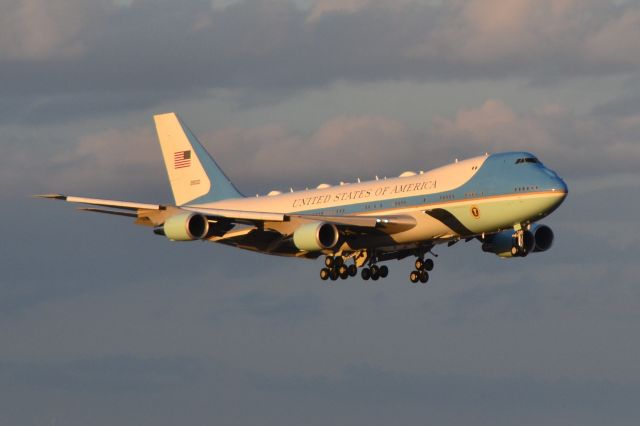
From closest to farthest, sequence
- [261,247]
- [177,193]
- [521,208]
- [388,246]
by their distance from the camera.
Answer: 1. [521,208]
2. [388,246]
3. [261,247]
4. [177,193]

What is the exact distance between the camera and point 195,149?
109 metres

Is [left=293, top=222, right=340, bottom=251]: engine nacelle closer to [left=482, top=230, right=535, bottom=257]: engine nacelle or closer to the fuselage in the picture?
the fuselage

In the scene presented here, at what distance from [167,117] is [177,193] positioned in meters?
6.00

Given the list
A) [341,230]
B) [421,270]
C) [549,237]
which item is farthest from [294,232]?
[549,237]

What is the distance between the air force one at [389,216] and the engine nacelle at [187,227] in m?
0.06

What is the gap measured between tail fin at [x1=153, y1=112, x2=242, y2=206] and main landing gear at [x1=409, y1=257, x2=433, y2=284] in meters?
15.6

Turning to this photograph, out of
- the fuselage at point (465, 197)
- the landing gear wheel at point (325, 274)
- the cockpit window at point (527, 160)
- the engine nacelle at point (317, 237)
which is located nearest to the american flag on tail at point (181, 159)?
the fuselage at point (465, 197)

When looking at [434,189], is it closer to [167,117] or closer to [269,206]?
[269,206]

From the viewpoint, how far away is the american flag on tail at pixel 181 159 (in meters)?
108

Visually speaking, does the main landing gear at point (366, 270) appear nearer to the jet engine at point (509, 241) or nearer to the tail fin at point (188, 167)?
the jet engine at point (509, 241)

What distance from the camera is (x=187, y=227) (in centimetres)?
9019

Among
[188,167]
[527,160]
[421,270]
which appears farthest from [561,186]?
[188,167]

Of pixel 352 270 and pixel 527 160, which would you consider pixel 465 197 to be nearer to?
pixel 527 160

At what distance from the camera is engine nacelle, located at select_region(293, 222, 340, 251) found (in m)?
88.7
